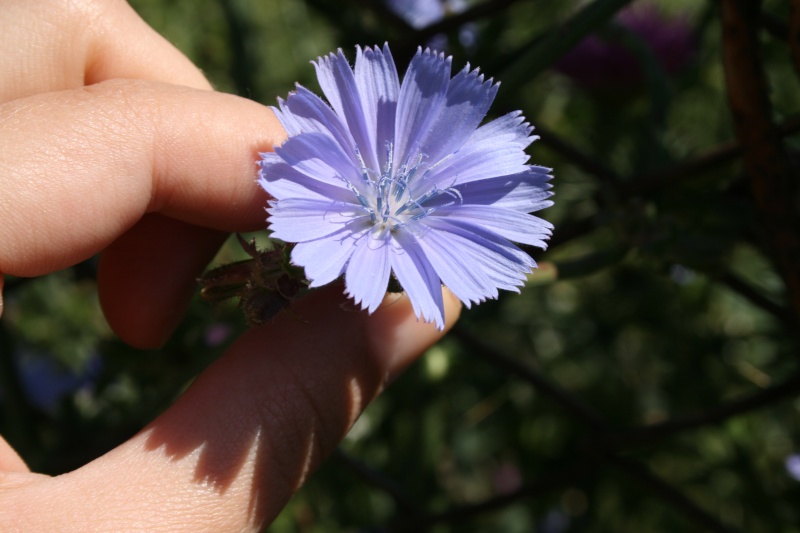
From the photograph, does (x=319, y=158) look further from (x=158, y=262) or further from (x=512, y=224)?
(x=158, y=262)

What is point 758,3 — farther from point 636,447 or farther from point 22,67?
point 22,67

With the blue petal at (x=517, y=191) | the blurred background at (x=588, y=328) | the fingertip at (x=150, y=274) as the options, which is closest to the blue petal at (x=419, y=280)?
the blue petal at (x=517, y=191)

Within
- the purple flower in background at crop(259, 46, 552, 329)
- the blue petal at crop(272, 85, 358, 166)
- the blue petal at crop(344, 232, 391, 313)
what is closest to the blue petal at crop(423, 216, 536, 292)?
the purple flower in background at crop(259, 46, 552, 329)

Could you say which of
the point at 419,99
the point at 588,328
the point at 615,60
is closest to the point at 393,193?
the point at 419,99

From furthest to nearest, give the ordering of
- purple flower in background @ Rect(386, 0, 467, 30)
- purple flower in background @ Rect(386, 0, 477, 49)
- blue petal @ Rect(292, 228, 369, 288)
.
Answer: purple flower in background @ Rect(386, 0, 467, 30)
purple flower in background @ Rect(386, 0, 477, 49)
blue petal @ Rect(292, 228, 369, 288)

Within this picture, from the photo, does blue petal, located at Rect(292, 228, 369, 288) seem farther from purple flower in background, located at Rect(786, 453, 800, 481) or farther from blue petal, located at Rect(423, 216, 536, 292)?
purple flower in background, located at Rect(786, 453, 800, 481)
